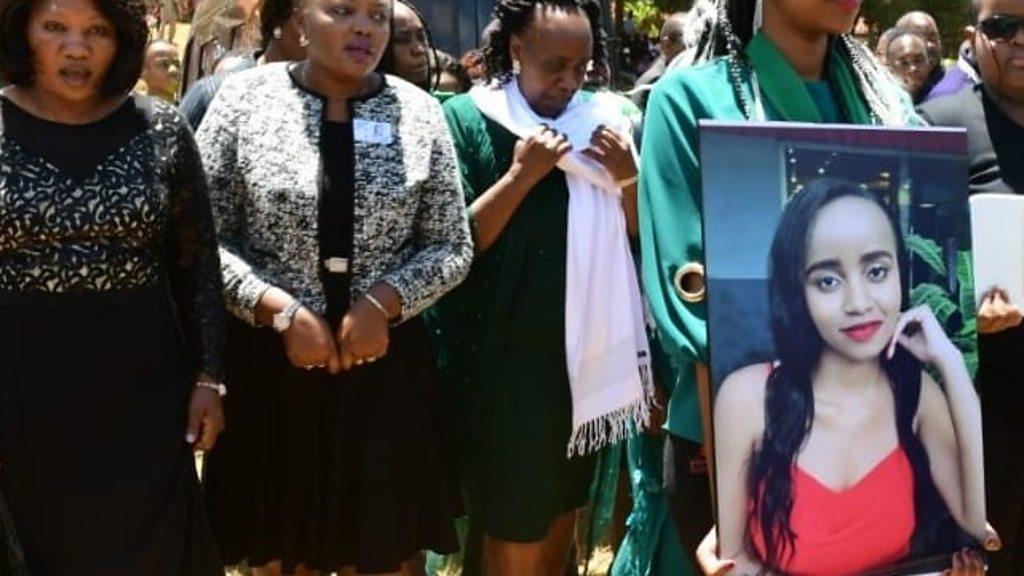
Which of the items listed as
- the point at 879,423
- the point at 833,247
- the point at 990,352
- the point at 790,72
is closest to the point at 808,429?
the point at 879,423

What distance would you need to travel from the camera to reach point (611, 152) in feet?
12.0

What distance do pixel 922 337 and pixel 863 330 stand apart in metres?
0.13

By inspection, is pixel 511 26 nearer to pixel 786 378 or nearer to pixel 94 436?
pixel 94 436

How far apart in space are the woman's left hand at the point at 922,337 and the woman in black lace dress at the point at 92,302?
1.58 m

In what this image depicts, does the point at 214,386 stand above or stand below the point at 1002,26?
below

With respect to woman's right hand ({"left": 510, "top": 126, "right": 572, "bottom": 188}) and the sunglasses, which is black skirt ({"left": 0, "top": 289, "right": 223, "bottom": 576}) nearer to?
woman's right hand ({"left": 510, "top": 126, "right": 572, "bottom": 188})

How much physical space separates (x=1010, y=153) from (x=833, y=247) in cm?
120

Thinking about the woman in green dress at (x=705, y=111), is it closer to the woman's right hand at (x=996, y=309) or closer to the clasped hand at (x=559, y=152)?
the woman's right hand at (x=996, y=309)

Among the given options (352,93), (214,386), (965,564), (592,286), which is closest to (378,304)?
(214,386)

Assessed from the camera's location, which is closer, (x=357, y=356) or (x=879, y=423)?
(x=879, y=423)

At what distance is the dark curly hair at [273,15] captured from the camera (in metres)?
3.96

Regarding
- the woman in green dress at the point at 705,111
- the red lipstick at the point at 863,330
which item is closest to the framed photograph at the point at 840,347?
the red lipstick at the point at 863,330

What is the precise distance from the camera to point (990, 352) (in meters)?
3.23

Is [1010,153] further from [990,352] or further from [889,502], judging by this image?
[889,502]
